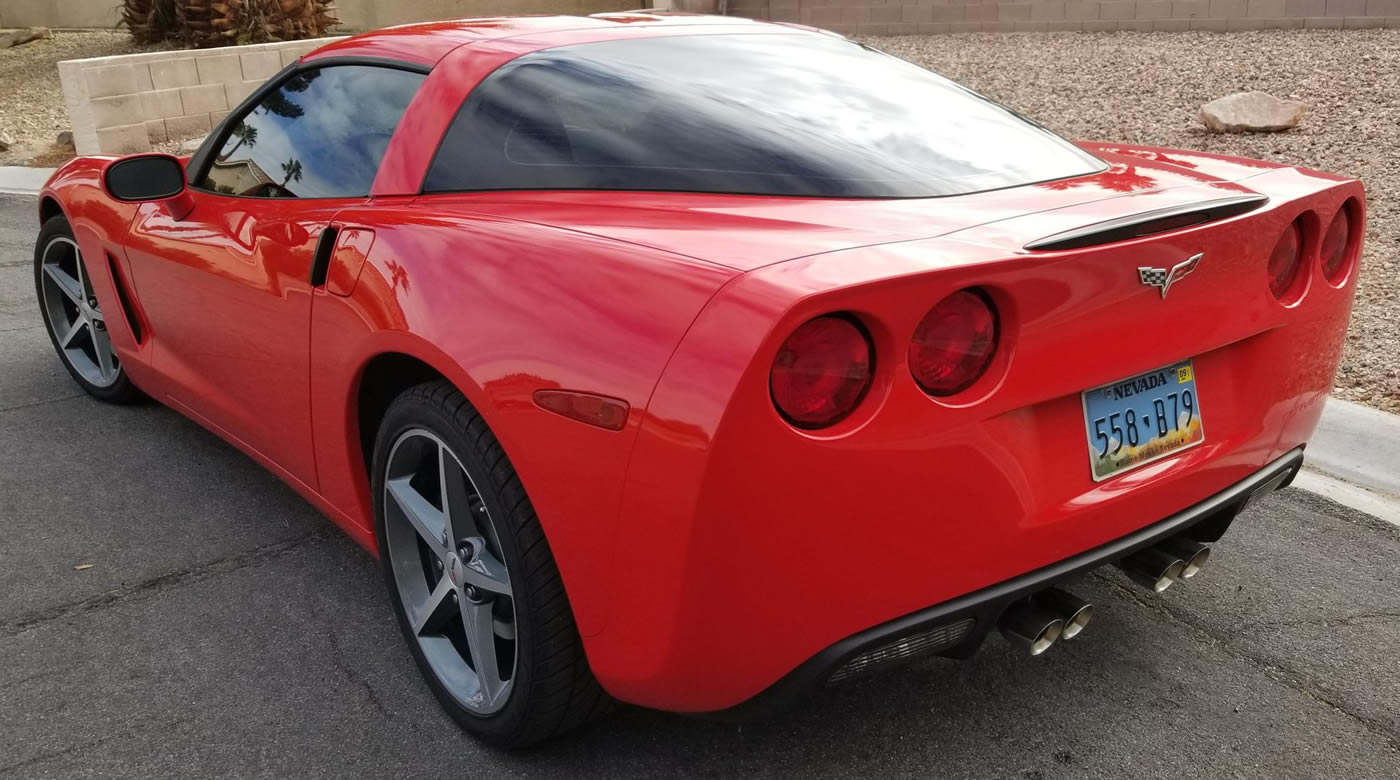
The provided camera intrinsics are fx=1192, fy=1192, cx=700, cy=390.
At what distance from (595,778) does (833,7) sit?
44.8ft

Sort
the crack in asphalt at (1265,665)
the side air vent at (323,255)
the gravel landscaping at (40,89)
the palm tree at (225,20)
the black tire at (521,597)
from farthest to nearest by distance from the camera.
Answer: the palm tree at (225,20)
the gravel landscaping at (40,89)
the side air vent at (323,255)
the crack in asphalt at (1265,665)
the black tire at (521,597)

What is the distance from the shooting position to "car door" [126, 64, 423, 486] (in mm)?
2875

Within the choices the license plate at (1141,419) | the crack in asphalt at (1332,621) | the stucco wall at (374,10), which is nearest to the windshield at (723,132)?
the license plate at (1141,419)

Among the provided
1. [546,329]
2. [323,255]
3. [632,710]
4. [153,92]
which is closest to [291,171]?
[323,255]

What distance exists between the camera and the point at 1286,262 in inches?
98.3

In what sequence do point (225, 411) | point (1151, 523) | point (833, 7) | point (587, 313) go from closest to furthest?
point (587, 313) < point (1151, 523) < point (225, 411) < point (833, 7)

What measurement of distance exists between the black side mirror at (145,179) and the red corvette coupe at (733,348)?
407 mm

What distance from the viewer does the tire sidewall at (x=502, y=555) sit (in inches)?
85.4

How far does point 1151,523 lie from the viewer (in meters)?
2.30

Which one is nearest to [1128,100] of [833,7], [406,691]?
[833,7]

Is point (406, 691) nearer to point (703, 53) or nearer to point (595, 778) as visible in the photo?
point (595, 778)

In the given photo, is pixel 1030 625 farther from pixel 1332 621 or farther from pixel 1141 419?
pixel 1332 621

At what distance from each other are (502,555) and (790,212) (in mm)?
834

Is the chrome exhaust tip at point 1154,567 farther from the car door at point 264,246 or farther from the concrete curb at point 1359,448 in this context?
the car door at point 264,246
